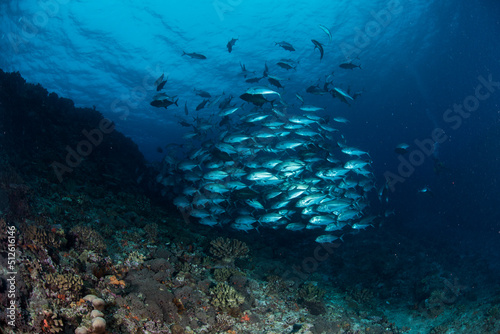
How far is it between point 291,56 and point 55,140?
22228mm

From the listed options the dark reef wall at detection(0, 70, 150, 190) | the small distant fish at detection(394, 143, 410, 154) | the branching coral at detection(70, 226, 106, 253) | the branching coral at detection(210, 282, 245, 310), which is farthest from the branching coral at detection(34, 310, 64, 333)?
the small distant fish at detection(394, 143, 410, 154)

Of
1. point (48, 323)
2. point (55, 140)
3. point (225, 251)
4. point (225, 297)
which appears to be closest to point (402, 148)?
point (225, 251)

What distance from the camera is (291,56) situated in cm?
2648

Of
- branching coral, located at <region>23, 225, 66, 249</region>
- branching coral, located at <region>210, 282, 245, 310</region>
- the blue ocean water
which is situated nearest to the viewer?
branching coral, located at <region>23, 225, 66, 249</region>

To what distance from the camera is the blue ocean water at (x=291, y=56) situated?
1969cm

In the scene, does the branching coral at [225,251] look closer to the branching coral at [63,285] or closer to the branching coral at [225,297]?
the branching coral at [225,297]

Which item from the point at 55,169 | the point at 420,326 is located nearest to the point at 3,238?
the point at 55,169

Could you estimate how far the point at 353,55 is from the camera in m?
27.8

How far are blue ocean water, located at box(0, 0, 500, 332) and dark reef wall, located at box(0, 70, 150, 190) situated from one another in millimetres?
4400

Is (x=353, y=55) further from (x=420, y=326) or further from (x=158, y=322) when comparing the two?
(x=158, y=322)

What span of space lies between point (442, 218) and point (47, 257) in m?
39.7

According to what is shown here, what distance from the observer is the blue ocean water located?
19.7 meters

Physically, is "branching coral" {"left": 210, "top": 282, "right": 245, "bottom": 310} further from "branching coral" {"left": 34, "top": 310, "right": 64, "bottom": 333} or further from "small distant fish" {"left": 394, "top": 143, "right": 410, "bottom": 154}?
"small distant fish" {"left": 394, "top": 143, "right": 410, "bottom": 154}

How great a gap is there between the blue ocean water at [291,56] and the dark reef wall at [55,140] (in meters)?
4.40
